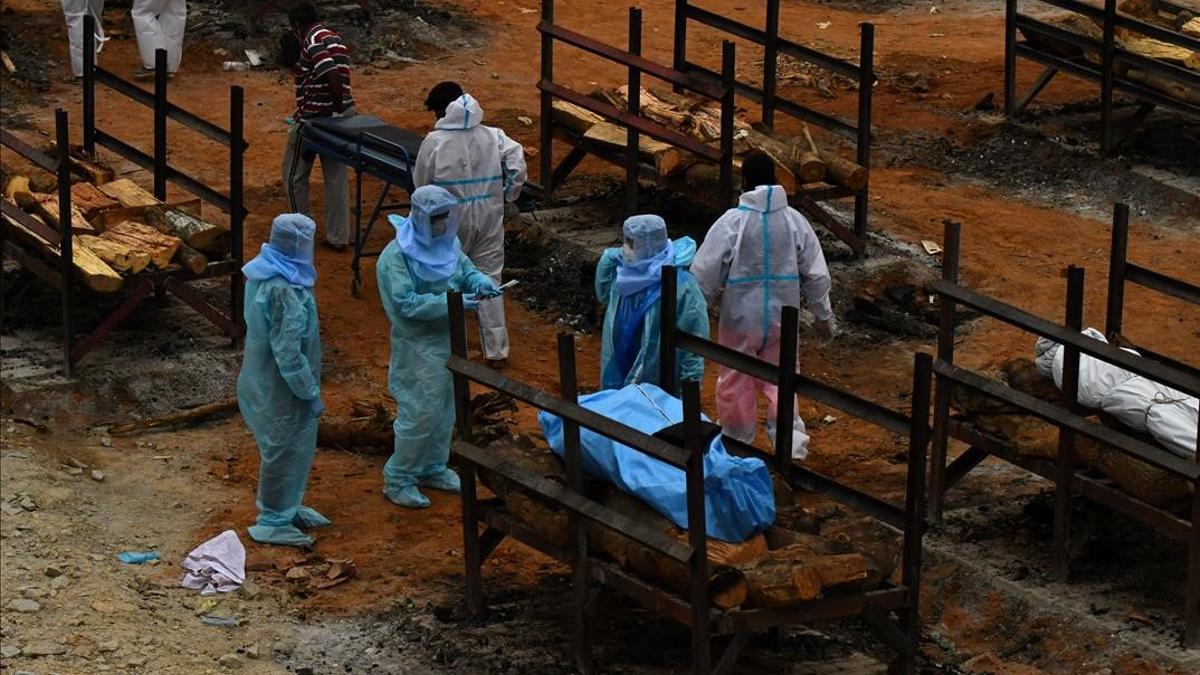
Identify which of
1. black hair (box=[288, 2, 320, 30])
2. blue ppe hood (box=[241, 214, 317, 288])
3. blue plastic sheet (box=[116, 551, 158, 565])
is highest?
black hair (box=[288, 2, 320, 30])

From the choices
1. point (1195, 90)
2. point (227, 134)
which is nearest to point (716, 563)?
point (227, 134)

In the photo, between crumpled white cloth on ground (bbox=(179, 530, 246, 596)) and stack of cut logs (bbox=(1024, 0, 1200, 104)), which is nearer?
crumpled white cloth on ground (bbox=(179, 530, 246, 596))

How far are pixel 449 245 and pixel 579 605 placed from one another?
2622 mm

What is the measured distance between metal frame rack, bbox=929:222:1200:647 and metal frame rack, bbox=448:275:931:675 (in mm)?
1059

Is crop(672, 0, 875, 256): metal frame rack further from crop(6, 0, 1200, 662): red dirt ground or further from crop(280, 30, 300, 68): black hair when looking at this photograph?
crop(280, 30, 300, 68): black hair

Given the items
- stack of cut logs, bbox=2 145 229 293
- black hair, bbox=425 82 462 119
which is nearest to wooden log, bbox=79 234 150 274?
stack of cut logs, bbox=2 145 229 293

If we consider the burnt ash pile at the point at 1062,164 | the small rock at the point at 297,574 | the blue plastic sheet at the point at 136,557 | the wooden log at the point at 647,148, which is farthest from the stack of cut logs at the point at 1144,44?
the blue plastic sheet at the point at 136,557

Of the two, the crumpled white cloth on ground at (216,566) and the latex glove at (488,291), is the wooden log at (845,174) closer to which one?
the latex glove at (488,291)

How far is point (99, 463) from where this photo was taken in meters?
12.4

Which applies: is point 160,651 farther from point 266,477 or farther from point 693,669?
point 693,669

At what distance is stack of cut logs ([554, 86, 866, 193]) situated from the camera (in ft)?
49.2

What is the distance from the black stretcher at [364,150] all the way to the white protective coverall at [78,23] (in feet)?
14.6

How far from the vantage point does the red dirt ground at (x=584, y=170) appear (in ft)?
38.8

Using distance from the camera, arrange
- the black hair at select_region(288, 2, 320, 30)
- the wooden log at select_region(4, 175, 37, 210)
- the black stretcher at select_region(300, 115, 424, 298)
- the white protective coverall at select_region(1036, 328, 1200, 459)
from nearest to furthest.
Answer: the white protective coverall at select_region(1036, 328, 1200, 459) < the wooden log at select_region(4, 175, 37, 210) < the black stretcher at select_region(300, 115, 424, 298) < the black hair at select_region(288, 2, 320, 30)
